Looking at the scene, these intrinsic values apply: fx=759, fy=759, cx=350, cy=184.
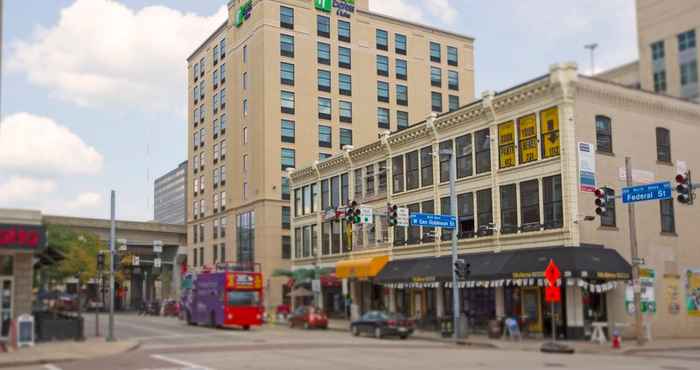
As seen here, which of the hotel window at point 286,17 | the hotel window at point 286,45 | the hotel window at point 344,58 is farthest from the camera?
the hotel window at point 344,58

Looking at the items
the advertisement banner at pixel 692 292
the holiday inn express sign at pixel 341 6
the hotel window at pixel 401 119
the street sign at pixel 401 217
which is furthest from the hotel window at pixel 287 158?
the advertisement banner at pixel 692 292

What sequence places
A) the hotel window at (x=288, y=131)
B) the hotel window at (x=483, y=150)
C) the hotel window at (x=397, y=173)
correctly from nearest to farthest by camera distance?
the hotel window at (x=483, y=150) → the hotel window at (x=397, y=173) → the hotel window at (x=288, y=131)

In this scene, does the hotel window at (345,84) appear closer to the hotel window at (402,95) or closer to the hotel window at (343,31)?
the hotel window at (343,31)

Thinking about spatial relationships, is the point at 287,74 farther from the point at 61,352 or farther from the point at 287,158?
the point at 61,352

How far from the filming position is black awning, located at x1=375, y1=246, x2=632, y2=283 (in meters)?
34.3

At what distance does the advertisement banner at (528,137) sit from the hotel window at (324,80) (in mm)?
41348

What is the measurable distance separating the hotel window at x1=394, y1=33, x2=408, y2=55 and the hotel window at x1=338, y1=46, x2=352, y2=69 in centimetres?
664

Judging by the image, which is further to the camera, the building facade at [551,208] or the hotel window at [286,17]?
the hotel window at [286,17]

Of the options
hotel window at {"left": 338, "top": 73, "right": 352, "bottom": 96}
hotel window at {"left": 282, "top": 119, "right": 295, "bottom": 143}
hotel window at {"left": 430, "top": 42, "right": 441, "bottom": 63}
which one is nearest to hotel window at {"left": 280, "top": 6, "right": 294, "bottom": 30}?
hotel window at {"left": 338, "top": 73, "right": 352, "bottom": 96}

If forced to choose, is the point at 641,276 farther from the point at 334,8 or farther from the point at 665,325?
the point at 334,8

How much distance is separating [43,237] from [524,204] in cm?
2284

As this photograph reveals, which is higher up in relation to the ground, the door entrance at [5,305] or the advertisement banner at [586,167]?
the advertisement banner at [586,167]

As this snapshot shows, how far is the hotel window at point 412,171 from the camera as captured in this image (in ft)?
157

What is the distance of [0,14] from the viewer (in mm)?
12922
